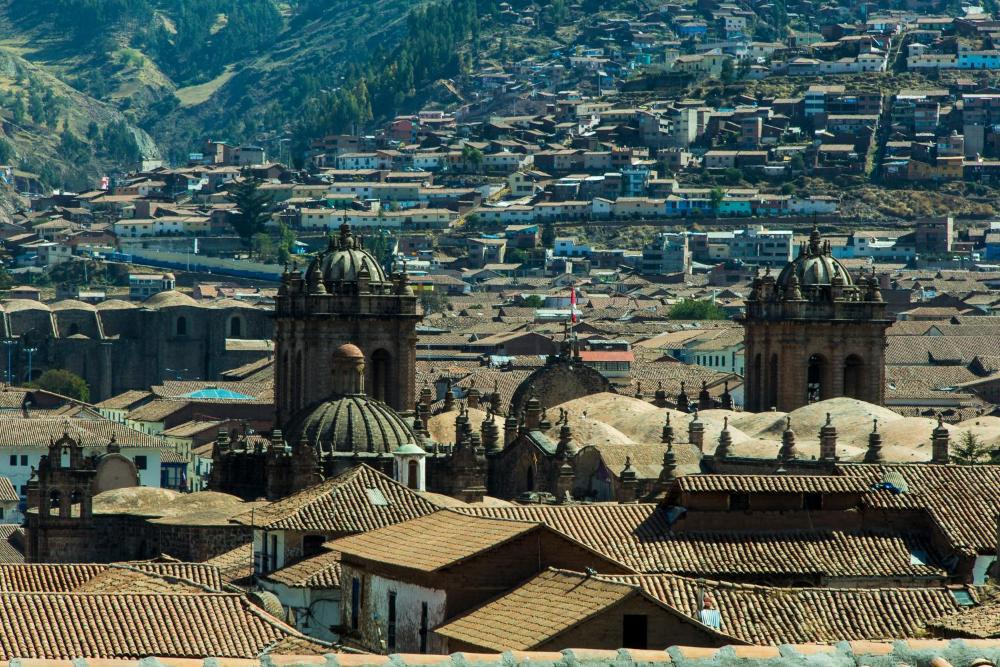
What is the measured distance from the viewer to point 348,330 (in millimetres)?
95750

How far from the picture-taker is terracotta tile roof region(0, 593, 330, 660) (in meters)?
43.0

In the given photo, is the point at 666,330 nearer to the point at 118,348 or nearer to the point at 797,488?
the point at 118,348

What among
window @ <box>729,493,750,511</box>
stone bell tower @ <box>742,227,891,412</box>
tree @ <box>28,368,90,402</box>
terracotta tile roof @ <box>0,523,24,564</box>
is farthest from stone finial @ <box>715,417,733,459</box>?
tree @ <box>28,368,90,402</box>

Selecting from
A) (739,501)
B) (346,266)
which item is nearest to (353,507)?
(739,501)

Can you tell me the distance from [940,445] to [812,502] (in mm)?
27967

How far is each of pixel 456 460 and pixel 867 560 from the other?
31.7 meters

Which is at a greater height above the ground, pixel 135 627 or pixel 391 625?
pixel 391 625

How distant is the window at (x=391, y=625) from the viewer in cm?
4222

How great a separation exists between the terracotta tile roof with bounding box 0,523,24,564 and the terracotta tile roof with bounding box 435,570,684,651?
4418 centimetres

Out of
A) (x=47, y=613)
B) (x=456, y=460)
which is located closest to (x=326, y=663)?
(x=47, y=613)

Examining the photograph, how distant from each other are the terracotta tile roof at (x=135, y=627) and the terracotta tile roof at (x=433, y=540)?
5.94 feet

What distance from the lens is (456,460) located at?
261 ft

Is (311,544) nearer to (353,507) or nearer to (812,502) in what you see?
(353,507)

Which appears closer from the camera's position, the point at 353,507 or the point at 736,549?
the point at 736,549
